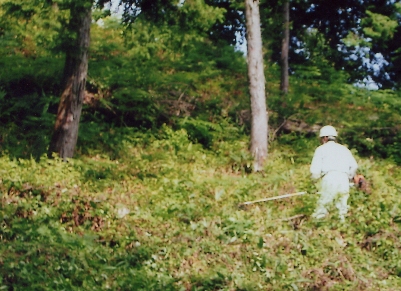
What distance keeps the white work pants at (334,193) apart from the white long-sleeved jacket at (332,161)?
0.09 meters

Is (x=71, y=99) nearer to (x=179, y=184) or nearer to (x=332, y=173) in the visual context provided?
(x=179, y=184)

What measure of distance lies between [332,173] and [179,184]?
269cm

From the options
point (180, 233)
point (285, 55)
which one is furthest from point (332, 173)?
point (285, 55)

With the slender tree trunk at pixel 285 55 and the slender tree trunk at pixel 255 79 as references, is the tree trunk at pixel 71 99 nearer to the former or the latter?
the slender tree trunk at pixel 255 79

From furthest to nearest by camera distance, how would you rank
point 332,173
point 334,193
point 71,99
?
point 71,99 < point 332,173 < point 334,193

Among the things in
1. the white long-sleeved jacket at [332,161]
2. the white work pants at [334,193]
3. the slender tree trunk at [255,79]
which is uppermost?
the slender tree trunk at [255,79]

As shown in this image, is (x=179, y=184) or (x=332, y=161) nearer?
(x=332, y=161)

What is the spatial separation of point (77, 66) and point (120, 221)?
150 inches

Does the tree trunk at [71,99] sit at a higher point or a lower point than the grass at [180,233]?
higher

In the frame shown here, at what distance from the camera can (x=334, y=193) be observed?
281 inches

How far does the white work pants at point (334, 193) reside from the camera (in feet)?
22.8

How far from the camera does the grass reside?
552cm

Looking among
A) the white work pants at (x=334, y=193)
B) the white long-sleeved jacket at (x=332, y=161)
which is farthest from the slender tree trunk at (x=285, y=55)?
the white work pants at (x=334, y=193)

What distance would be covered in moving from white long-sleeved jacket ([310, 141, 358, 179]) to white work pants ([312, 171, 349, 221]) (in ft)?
0.30
